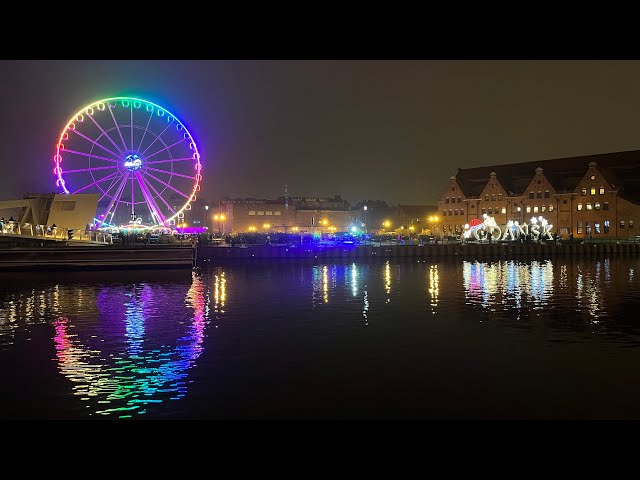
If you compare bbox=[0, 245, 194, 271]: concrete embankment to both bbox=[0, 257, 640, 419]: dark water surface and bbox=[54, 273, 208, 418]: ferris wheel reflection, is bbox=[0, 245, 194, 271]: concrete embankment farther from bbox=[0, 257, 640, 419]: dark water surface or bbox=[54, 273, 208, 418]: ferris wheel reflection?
bbox=[54, 273, 208, 418]: ferris wheel reflection

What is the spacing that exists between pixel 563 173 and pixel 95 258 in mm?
81340

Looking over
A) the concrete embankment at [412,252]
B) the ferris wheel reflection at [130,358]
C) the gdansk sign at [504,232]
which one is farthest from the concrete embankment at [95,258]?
the gdansk sign at [504,232]

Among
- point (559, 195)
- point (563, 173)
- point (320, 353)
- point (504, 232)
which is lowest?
point (320, 353)

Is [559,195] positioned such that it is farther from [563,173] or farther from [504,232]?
[504,232]

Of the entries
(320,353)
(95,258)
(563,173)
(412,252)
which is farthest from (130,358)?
(563,173)

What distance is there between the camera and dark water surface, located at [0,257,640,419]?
1190cm

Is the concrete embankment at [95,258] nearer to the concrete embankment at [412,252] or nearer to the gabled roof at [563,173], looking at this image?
the concrete embankment at [412,252]

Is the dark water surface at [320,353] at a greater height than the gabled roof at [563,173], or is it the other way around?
the gabled roof at [563,173]

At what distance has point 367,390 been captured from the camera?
12.9 metres

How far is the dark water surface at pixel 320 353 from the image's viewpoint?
11.9 metres

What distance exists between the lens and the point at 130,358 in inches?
634

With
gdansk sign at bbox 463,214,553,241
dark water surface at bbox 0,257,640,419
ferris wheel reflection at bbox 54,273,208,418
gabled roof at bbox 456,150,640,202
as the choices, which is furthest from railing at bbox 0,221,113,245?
gabled roof at bbox 456,150,640,202

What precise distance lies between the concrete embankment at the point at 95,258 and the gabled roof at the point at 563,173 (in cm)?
6996

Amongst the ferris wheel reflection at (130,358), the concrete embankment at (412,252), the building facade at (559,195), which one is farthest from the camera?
the building facade at (559,195)
